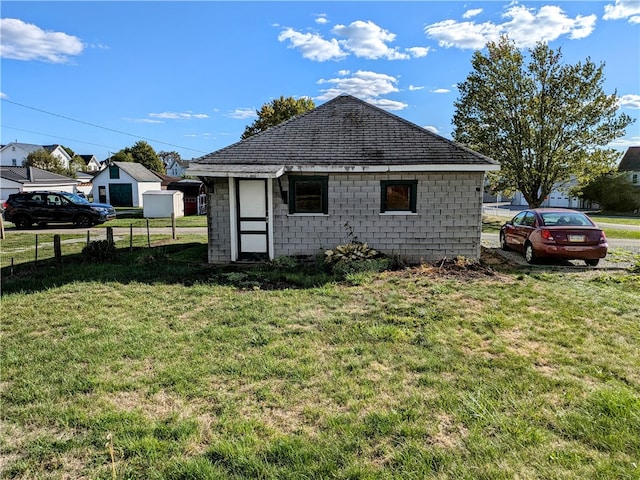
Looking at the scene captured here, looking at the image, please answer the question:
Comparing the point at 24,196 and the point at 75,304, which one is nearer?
the point at 75,304

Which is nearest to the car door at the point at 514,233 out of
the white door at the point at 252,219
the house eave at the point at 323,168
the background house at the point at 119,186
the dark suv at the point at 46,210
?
the house eave at the point at 323,168

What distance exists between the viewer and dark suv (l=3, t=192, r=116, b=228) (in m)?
20.2

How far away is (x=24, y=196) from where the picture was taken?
804 inches

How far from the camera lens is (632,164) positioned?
48.9 metres

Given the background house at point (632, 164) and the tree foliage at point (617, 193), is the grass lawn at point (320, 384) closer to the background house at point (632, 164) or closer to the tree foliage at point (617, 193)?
the tree foliage at point (617, 193)

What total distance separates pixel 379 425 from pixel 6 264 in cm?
1151

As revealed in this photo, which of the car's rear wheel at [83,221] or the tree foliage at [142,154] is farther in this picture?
the tree foliage at [142,154]

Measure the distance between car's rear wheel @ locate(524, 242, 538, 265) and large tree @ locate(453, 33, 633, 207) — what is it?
13.6 m

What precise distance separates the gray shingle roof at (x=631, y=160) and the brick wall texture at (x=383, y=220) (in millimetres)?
50210

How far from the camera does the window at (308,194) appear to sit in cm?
1046

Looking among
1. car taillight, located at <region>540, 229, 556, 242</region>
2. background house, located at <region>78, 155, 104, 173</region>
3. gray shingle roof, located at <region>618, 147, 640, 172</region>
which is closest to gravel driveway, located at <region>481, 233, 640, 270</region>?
car taillight, located at <region>540, 229, 556, 242</region>

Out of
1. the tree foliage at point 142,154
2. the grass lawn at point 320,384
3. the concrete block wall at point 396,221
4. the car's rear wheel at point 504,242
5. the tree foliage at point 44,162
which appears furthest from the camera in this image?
the tree foliage at point 142,154

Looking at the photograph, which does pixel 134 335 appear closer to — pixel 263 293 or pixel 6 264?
pixel 263 293

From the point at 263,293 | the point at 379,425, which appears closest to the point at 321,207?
the point at 263,293
